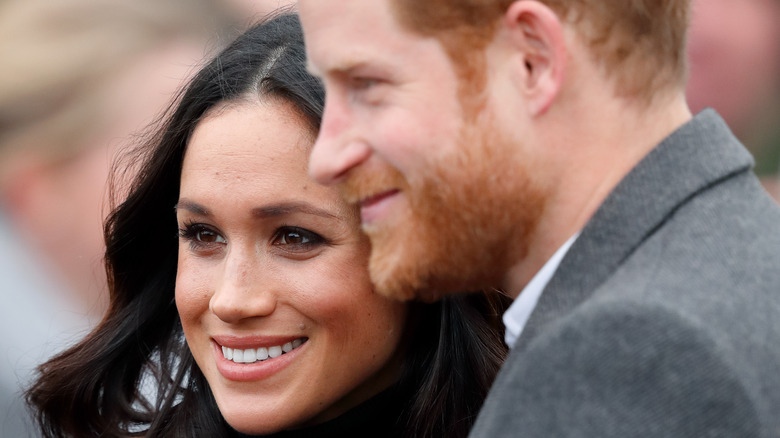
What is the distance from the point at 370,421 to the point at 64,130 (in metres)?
2.03

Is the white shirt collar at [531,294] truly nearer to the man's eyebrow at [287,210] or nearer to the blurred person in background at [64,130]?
the man's eyebrow at [287,210]

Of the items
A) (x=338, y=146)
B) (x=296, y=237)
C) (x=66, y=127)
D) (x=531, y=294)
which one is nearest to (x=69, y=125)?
(x=66, y=127)

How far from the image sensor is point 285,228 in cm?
273

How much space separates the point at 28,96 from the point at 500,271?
2718 mm

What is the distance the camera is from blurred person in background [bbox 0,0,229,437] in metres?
4.02

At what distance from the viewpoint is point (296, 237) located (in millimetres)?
2742

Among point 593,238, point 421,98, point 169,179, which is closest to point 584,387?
point 593,238

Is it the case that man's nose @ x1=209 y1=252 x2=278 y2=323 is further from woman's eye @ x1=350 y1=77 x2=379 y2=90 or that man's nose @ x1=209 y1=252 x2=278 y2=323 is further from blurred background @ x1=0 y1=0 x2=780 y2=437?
blurred background @ x1=0 y1=0 x2=780 y2=437

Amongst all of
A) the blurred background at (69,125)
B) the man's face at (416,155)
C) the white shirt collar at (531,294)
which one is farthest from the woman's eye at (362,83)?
the blurred background at (69,125)

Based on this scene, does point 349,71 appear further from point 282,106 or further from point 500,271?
point 282,106

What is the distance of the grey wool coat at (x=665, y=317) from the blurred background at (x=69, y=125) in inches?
70.6

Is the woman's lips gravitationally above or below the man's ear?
below

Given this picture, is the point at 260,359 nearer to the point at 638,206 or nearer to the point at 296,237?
the point at 296,237

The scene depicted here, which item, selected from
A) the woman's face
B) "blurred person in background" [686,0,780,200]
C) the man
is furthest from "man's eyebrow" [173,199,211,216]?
"blurred person in background" [686,0,780,200]
